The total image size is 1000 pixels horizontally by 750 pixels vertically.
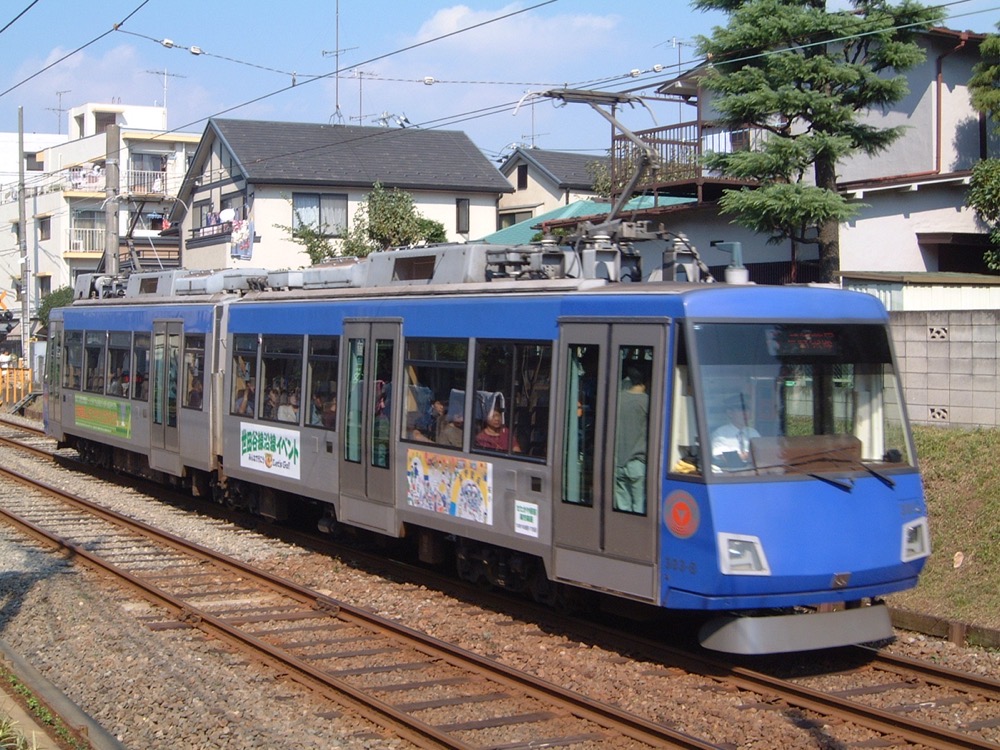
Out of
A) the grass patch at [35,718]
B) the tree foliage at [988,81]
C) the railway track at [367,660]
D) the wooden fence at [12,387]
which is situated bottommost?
the railway track at [367,660]

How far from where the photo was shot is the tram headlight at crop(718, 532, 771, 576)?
7457mm

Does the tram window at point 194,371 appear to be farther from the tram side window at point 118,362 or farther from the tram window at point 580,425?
the tram window at point 580,425

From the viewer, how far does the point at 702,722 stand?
279 inches

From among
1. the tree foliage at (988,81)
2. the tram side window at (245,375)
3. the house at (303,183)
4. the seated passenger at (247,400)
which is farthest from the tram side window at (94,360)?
the house at (303,183)

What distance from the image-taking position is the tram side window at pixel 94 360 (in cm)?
1873

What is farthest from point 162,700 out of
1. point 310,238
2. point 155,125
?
point 155,125

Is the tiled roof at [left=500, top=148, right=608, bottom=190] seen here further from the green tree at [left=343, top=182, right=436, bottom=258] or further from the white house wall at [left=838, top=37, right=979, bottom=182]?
the white house wall at [left=838, top=37, right=979, bottom=182]

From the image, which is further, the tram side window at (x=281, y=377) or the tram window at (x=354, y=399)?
the tram side window at (x=281, y=377)

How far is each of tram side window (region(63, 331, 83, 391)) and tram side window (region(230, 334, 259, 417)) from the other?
21.1 ft

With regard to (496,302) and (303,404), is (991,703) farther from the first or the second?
(303,404)

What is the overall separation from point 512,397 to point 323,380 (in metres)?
3.44

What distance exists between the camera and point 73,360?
20.0 metres

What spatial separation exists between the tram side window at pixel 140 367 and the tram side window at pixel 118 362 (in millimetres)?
249

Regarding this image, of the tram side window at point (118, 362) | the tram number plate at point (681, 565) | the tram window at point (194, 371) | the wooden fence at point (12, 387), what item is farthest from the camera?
the wooden fence at point (12, 387)
